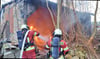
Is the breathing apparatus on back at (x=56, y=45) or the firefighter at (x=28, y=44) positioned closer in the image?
the breathing apparatus on back at (x=56, y=45)

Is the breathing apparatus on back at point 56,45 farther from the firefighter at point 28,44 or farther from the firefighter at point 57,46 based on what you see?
the firefighter at point 28,44

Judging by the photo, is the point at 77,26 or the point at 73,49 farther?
the point at 77,26

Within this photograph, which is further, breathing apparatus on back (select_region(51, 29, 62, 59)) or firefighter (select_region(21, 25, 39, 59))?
firefighter (select_region(21, 25, 39, 59))

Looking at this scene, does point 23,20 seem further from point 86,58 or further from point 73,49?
point 86,58

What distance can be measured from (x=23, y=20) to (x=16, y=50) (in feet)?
19.5

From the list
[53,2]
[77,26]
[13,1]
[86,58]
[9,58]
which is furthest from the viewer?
[53,2]

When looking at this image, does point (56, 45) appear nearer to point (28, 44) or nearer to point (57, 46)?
point (57, 46)

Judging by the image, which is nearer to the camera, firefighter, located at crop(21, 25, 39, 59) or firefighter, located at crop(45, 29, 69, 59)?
firefighter, located at crop(45, 29, 69, 59)

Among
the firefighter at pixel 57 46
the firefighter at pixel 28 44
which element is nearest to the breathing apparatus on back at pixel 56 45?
the firefighter at pixel 57 46

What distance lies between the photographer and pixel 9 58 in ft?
14.0

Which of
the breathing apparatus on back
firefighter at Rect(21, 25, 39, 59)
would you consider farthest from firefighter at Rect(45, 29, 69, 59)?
firefighter at Rect(21, 25, 39, 59)

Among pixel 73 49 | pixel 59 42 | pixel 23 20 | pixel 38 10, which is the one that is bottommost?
pixel 73 49

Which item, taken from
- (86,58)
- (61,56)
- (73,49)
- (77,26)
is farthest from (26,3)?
(61,56)

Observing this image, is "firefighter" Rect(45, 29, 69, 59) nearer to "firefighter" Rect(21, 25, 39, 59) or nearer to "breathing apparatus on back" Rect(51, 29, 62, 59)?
"breathing apparatus on back" Rect(51, 29, 62, 59)
